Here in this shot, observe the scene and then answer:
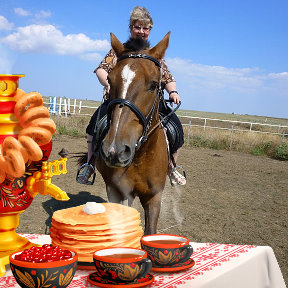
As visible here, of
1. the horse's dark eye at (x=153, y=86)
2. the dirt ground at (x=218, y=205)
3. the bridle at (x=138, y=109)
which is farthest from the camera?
the dirt ground at (x=218, y=205)

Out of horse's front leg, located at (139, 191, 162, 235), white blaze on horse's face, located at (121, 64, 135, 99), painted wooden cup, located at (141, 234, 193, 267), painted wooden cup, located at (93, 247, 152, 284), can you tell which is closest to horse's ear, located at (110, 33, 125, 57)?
white blaze on horse's face, located at (121, 64, 135, 99)

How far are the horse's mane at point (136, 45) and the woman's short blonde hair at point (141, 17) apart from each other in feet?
2.25

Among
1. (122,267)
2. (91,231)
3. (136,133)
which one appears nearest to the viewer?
(122,267)

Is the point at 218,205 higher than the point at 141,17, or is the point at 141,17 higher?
the point at 141,17

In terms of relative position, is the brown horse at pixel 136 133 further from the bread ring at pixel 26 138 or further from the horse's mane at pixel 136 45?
the bread ring at pixel 26 138

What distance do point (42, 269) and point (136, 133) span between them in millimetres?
1435

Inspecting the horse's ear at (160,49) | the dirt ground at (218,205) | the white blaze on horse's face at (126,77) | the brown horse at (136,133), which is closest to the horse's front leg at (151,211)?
the brown horse at (136,133)

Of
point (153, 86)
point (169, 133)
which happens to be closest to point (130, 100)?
point (153, 86)

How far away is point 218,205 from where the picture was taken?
819 centimetres

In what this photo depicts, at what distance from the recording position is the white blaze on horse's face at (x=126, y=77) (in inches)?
102

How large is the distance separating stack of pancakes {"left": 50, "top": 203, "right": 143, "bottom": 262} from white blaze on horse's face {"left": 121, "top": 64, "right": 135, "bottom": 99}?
118 cm

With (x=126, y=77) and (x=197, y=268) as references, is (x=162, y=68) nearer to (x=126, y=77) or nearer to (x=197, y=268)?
(x=126, y=77)

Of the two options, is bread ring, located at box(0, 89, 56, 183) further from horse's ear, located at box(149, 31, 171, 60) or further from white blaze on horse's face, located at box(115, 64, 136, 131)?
horse's ear, located at box(149, 31, 171, 60)

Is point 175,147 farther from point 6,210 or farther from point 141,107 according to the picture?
point 6,210
